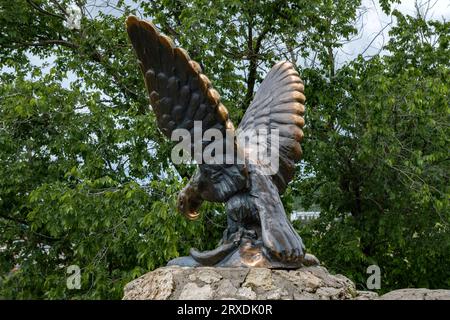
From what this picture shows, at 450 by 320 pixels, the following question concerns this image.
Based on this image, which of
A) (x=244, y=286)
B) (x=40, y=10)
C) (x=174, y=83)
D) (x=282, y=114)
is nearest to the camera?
(x=244, y=286)

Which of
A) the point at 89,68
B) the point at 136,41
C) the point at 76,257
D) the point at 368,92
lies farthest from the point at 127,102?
the point at 136,41

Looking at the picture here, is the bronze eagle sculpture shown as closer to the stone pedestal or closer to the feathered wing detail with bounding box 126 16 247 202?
the feathered wing detail with bounding box 126 16 247 202

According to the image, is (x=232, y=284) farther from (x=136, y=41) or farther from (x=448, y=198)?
(x=448, y=198)

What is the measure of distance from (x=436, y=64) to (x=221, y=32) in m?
3.21

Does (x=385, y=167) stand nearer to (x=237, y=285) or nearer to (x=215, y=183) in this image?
(x=215, y=183)

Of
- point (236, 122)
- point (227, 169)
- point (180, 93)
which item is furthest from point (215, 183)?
point (236, 122)

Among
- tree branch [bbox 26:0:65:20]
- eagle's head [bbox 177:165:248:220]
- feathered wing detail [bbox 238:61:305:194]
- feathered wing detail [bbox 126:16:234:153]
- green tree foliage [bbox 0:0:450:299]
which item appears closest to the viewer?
feathered wing detail [bbox 126:16:234:153]

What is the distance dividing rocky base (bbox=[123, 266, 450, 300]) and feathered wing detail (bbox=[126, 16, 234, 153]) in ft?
2.93

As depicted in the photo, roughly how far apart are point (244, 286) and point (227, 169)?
2.67ft

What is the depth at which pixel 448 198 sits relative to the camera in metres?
6.17

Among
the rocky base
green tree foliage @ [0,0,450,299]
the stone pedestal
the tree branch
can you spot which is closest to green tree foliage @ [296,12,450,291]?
green tree foliage @ [0,0,450,299]

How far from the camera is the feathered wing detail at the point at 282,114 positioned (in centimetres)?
388

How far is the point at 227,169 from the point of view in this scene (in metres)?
3.50

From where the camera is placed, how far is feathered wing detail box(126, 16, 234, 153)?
3148 mm
